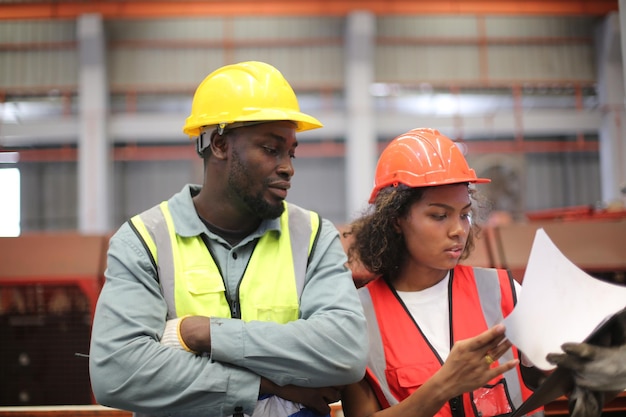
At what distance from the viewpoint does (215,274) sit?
168cm

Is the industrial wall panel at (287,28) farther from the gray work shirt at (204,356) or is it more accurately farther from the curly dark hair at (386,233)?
the gray work shirt at (204,356)

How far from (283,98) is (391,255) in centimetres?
64

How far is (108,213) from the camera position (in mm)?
11188

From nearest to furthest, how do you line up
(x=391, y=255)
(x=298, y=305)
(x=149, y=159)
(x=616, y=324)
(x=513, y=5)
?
(x=616, y=324), (x=298, y=305), (x=391, y=255), (x=513, y=5), (x=149, y=159)

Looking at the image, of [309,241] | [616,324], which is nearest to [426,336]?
[309,241]

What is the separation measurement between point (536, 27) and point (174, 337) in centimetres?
1216

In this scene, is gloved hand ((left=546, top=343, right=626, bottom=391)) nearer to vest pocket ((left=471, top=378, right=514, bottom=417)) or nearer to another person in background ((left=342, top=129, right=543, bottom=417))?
another person in background ((left=342, top=129, right=543, bottom=417))

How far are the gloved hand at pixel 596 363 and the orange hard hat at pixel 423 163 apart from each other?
672 millimetres

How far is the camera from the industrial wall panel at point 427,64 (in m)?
11.7

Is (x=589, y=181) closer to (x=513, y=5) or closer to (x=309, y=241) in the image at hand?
(x=513, y=5)

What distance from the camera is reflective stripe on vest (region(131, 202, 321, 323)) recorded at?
1.65 m

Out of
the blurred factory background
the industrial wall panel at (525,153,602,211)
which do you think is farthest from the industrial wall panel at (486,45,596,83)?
the industrial wall panel at (525,153,602,211)

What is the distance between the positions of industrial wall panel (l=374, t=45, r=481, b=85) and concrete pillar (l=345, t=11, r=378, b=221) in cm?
53

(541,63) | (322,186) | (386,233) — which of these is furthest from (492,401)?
(541,63)
